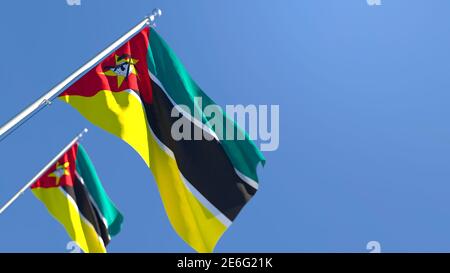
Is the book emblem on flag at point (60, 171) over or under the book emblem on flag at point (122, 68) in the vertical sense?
under

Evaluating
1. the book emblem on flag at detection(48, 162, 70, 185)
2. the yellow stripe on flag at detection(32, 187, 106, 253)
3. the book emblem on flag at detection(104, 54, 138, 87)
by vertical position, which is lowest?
the yellow stripe on flag at detection(32, 187, 106, 253)

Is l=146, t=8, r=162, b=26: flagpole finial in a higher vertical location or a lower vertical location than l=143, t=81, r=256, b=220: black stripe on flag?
higher

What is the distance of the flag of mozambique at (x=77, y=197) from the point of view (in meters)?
14.4

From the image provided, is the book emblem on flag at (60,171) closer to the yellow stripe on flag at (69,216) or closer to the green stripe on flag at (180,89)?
the yellow stripe on flag at (69,216)

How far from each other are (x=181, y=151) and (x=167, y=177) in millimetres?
641

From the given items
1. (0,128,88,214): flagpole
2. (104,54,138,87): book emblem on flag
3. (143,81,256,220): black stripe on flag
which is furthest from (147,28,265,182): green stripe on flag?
(0,128,88,214): flagpole

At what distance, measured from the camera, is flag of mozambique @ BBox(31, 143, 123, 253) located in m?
14.4

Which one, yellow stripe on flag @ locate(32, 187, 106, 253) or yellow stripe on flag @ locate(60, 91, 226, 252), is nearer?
yellow stripe on flag @ locate(60, 91, 226, 252)

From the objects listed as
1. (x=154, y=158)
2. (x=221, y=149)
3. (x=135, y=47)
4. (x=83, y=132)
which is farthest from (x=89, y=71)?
(x=83, y=132)

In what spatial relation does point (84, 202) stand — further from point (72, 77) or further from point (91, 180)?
point (72, 77)

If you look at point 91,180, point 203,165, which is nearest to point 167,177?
point 203,165

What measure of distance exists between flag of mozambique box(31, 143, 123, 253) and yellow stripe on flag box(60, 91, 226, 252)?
469 centimetres

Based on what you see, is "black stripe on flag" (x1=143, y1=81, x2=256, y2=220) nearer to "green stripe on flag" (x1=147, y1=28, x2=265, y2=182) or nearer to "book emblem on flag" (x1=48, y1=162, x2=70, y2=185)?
"green stripe on flag" (x1=147, y1=28, x2=265, y2=182)

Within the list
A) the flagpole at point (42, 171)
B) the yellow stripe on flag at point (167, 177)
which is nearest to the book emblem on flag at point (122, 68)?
the yellow stripe on flag at point (167, 177)
